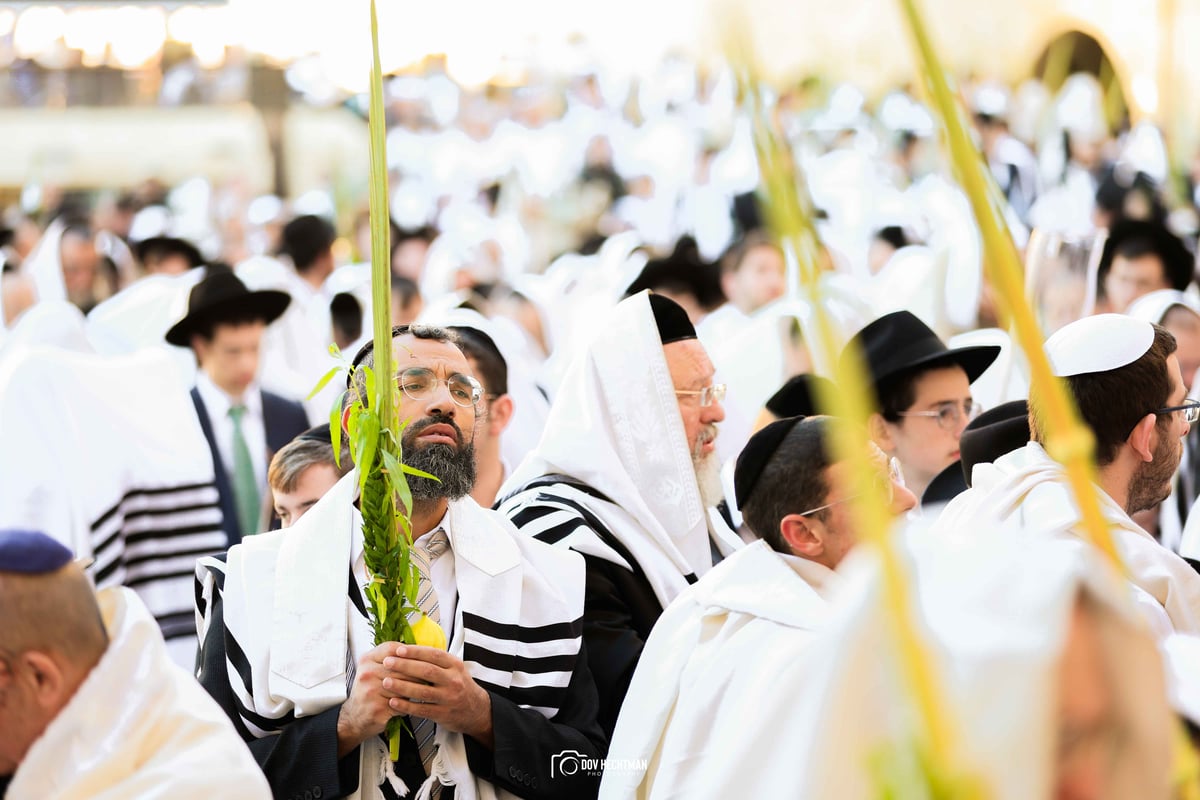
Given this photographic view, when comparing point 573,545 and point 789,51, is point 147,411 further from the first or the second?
point 789,51

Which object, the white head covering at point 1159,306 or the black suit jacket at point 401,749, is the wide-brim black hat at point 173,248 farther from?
the black suit jacket at point 401,749

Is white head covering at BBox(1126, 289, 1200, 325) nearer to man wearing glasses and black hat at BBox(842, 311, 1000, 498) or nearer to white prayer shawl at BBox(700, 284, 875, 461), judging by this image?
white prayer shawl at BBox(700, 284, 875, 461)

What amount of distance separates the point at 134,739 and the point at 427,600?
3.59ft

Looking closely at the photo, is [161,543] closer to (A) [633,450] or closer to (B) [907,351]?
(A) [633,450]

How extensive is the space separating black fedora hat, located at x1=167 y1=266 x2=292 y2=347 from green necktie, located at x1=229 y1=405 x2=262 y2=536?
525 mm

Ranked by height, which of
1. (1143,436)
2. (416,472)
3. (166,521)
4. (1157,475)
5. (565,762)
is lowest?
(565,762)

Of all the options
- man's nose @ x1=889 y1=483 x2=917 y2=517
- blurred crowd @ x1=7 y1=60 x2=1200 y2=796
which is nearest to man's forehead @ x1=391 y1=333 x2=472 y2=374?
blurred crowd @ x1=7 y1=60 x2=1200 y2=796

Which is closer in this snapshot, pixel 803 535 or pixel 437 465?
pixel 803 535

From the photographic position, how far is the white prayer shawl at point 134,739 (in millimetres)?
2412

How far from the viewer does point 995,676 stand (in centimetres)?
144

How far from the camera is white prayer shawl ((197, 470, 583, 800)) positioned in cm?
325

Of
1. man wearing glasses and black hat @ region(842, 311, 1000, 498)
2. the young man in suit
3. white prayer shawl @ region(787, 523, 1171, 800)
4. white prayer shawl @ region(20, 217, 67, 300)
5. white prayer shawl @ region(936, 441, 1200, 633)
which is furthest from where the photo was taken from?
white prayer shawl @ region(20, 217, 67, 300)

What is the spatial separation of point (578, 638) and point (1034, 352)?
7.37ft

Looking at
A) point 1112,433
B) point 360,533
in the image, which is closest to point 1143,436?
point 1112,433
